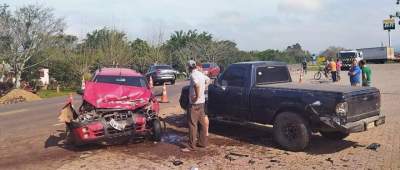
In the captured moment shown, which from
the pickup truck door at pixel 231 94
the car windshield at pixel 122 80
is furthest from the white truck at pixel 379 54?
the car windshield at pixel 122 80

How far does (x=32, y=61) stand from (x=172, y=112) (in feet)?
103

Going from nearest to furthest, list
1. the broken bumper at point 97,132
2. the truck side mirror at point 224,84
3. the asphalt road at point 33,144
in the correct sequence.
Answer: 1. the asphalt road at point 33,144
2. the broken bumper at point 97,132
3. the truck side mirror at point 224,84

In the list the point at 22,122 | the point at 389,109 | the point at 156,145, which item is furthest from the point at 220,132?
the point at 22,122

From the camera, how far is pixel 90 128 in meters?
9.45

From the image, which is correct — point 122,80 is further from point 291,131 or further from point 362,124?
point 362,124

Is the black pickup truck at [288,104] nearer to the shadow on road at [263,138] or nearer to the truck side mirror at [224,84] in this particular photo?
the truck side mirror at [224,84]

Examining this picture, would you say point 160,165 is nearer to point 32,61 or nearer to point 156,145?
point 156,145

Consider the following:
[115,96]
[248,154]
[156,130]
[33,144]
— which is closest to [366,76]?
[248,154]

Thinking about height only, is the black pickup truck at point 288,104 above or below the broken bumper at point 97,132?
above

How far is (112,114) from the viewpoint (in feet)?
32.4

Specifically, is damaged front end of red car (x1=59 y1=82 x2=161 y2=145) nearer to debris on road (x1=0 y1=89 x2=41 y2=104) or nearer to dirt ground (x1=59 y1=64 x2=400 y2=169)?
dirt ground (x1=59 y1=64 x2=400 y2=169)

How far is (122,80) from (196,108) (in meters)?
2.69

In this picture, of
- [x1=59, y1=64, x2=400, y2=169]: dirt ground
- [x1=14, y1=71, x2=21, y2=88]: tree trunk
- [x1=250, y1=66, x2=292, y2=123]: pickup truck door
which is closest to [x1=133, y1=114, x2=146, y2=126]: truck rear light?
[x1=59, y1=64, x2=400, y2=169]: dirt ground

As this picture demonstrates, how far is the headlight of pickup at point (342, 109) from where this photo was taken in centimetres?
848
